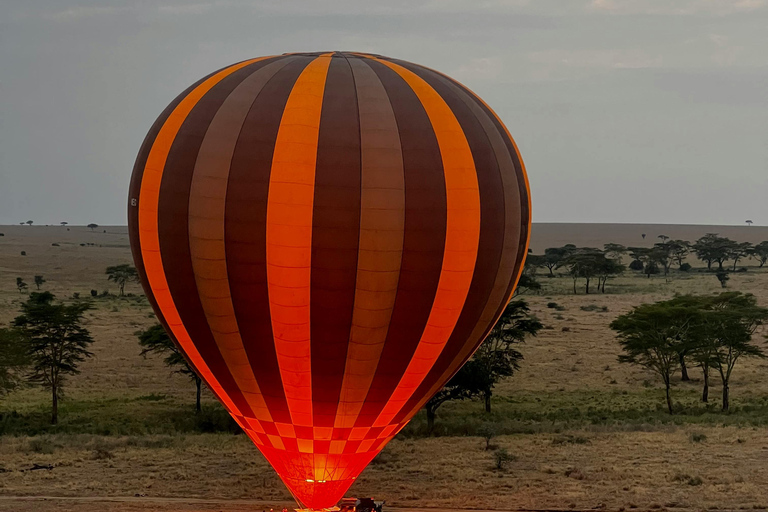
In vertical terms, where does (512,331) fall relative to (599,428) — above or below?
above

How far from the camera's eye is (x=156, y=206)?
599 inches

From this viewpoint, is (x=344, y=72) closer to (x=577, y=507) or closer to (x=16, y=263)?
(x=577, y=507)

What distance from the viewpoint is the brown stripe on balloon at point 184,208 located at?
1473 cm

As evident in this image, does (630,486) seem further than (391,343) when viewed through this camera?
Yes

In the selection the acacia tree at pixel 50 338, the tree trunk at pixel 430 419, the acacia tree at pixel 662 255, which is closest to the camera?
the tree trunk at pixel 430 419

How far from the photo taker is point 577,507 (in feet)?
69.2

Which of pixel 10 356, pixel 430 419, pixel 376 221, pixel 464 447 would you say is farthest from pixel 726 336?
pixel 10 356

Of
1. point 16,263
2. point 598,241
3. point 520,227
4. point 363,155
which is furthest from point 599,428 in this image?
point 598,241

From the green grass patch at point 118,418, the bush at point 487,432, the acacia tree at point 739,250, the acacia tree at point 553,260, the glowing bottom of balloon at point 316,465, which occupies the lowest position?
the bush at point 487,432

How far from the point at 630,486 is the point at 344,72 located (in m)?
13.8

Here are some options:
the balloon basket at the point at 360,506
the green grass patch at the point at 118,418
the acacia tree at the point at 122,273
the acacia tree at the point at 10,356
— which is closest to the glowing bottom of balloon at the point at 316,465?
the balloon basket at the point at 360,506

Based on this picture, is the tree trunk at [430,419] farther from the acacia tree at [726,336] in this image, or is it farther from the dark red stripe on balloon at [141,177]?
the dark red stripe on balloon at [141,177]

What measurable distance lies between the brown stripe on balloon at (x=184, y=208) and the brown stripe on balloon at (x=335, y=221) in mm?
1963

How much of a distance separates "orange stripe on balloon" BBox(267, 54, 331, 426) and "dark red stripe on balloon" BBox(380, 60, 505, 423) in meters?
2.30
